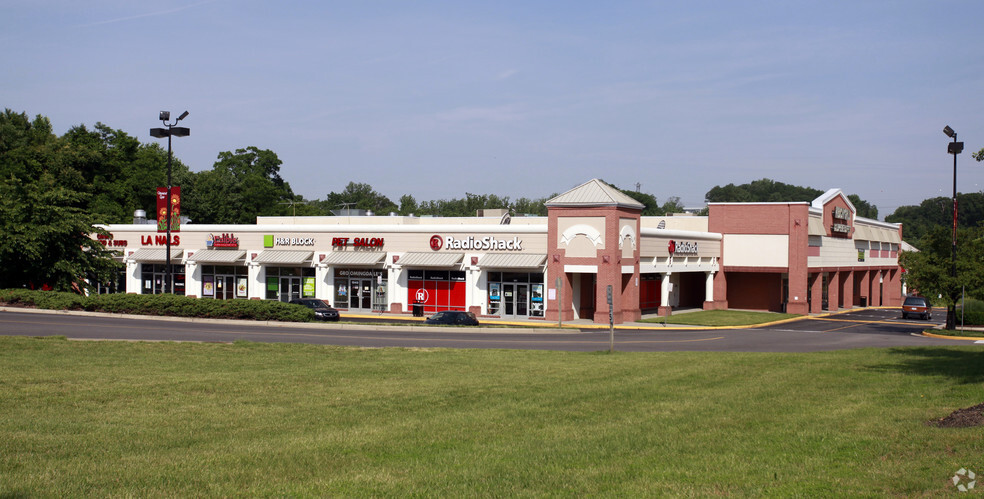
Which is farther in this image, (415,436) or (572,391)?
(572,391)

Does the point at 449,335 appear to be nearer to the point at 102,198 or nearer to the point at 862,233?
the point at 862,233

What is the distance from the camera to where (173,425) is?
475 inches

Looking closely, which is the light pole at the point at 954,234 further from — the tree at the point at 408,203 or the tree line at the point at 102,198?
the tree at the point at 408,203

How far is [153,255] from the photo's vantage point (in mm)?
60250

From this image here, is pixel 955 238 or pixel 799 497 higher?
pixel 955 238

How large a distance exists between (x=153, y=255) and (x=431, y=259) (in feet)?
74.3

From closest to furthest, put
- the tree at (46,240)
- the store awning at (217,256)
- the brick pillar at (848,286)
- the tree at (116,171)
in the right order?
the tree at (46,240) < the store awning at (217,256) < the brick pillar at (848,286) < the tree at (116,171)

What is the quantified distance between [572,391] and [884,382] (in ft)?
22.7

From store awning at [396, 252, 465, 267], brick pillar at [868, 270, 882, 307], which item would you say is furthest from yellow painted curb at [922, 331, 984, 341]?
brick pillar at [868, 270, 882, 307]

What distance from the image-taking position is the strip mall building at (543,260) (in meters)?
49.2

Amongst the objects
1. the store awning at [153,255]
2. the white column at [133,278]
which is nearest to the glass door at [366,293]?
the store awning at [153,255]

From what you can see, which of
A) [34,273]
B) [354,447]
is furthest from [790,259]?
[354,447]

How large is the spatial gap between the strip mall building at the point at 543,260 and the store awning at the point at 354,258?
0.09m

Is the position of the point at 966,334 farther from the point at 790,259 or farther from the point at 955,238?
the point at 790,259
